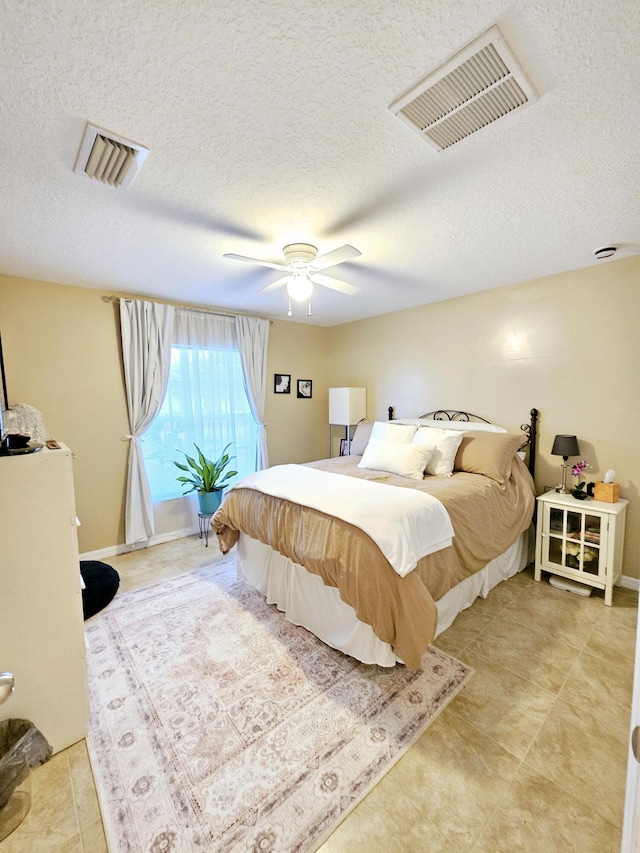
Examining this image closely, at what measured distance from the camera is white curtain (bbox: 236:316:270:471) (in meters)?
4.06

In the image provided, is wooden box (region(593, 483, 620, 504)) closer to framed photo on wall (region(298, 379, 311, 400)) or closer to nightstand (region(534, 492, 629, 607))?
nightstand (region(534, 492, 629, 607))

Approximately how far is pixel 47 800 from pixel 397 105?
2802 mm

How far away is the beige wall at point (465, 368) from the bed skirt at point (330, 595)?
3.08ft

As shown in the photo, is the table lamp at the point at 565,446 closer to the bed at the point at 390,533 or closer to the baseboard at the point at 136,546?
the bed at the point at 390,533

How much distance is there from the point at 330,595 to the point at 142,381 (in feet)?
8.84

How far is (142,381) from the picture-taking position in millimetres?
3424

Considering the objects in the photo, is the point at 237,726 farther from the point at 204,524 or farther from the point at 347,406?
the point at 347,406

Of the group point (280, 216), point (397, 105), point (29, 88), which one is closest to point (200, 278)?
point (280, 216)

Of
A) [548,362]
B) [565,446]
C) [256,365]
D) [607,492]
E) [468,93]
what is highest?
[468,93]

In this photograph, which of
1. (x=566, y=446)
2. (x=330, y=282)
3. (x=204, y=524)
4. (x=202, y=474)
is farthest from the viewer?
(x=204, y=524)

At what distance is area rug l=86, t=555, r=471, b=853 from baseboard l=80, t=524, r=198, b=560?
43.6 inches

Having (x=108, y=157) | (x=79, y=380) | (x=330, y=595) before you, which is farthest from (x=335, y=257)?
(x=79, y=380)

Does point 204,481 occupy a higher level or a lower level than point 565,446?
lower

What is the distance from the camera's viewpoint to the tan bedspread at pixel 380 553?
1677 mm
